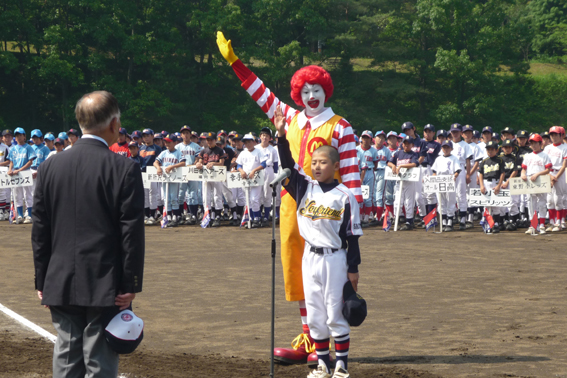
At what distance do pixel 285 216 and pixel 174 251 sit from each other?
777cm

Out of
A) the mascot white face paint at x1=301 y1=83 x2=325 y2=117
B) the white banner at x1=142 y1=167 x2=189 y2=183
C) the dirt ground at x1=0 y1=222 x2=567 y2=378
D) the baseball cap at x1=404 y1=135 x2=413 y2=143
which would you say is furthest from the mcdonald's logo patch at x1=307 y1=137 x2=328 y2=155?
the white banner at x1=142 y1=167 x2=189 y2=183

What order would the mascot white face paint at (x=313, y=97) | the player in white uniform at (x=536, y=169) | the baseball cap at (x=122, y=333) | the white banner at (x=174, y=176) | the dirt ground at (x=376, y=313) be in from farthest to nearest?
the white banner at (x=174, y=176) < the player in white uniform at (x=536, y=169) < the mascot white face paint at (x=313, y=97) < the dirt ground at (x=376, y=313) < the baseball cap at (x=122, y=333)

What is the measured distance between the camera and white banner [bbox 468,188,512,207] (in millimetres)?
16078

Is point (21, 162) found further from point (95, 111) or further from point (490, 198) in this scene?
point (95, 111)

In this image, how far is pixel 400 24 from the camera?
170 feet

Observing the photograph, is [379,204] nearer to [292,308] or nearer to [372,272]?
[372,272]

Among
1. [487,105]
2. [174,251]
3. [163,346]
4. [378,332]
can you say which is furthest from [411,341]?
[487,105]

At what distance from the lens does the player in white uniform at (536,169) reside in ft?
51.3

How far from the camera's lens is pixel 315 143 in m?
6.23

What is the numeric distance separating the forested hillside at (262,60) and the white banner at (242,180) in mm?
25472

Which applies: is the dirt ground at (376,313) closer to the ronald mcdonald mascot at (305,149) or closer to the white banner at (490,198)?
the ronald mcdonald mascot at (305,149)

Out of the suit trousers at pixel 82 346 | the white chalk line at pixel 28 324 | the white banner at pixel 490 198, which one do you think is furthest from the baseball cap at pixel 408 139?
the suit trousers at pixel 82 346

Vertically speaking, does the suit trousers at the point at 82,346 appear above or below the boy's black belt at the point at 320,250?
below

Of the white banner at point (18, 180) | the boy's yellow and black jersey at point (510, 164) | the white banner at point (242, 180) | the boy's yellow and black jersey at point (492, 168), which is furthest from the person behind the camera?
the white banner at point (18, 180)
